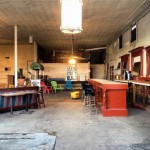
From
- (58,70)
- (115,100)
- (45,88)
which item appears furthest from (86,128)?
(58,70)

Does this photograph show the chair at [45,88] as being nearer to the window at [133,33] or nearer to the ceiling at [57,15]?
the ceiling at [57,15]

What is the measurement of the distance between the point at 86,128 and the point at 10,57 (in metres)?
12.8

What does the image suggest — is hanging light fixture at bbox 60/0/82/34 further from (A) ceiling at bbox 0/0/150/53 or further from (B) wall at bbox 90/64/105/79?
(B) wall at bbox 90/64/105/79

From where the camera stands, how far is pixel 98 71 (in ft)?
→ 64.1

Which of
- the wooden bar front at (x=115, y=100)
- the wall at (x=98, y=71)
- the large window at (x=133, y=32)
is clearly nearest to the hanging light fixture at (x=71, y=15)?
the wooden bar front at (x=115, y=100)

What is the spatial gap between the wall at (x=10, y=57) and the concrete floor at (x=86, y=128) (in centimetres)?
980

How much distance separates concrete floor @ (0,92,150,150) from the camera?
4.09 metres

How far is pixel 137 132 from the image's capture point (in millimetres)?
4898

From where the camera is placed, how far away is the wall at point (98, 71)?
19.4m

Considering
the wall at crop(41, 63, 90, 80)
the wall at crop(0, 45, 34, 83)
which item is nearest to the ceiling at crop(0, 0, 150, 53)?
the wall at crop(0, 45, 34, 83)

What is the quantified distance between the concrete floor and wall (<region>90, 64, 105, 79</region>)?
12.1m

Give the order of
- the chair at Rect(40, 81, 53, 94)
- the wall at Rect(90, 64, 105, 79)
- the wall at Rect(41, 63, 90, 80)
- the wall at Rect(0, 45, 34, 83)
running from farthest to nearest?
the wall at Rect(90, 64, 105, 79), the wall at Rect(41, 63, 90, 80), the wall at Rect(0, 45, 34, 83), the chair at Rect(40, 81, 53, 94)

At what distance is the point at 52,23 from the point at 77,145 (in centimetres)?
707

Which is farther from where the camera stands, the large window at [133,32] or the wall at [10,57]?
the wall at [10,57]
